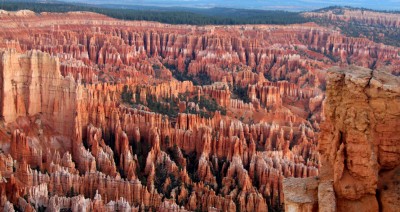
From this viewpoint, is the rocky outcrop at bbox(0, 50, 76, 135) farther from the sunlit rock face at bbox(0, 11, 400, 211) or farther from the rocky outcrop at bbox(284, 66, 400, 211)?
the rocky outcrop at bbox(284, 66, 400, 211)

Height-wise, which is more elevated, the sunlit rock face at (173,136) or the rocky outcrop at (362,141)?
the rocky outcrop at (362,141)

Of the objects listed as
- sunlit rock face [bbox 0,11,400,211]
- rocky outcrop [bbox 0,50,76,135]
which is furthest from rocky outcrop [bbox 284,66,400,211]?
rocky outcrop [bbox 0,50,76,135]

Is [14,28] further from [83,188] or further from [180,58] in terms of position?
[83,188]

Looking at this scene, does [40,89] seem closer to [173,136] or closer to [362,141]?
[173,136]

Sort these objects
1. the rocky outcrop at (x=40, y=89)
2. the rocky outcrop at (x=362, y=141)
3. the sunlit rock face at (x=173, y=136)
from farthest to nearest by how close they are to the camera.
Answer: the rocky outcrop at (x=40, y=89) < the sunlit rock face at (x=173, y=136) < the rocky outcrop at (x=362, y=141)

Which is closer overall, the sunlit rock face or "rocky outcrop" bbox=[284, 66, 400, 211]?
"rocky outcrop" bbox=[284, 66, 400, 211]

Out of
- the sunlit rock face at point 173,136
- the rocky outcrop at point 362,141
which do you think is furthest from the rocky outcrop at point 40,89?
the rocky outcrop at point 362,141

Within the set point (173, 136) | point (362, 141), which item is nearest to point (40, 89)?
point (173, 136)

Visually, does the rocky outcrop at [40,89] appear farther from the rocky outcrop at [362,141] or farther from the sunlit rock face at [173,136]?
the rocky outcrop at [362,141]

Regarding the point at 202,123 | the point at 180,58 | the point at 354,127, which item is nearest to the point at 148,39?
the point at 180,58
